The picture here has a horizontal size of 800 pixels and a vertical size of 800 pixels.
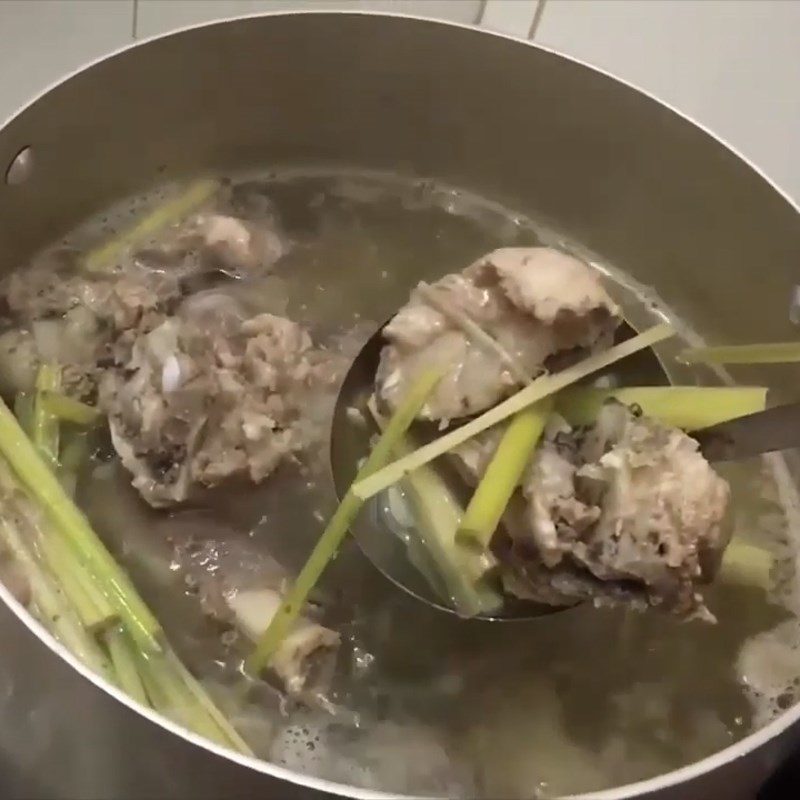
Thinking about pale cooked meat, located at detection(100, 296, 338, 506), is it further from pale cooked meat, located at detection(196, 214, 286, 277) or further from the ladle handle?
the ladle handle

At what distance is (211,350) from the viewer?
723mm

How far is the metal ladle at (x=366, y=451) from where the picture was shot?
27.3 inches

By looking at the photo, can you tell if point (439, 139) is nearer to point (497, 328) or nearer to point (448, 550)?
point (497, 328)

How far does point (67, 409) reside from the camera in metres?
0.71

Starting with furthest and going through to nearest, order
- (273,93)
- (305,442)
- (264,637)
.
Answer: (273,93) < (305,442) < (264,637)

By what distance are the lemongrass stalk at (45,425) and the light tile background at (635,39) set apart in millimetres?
374

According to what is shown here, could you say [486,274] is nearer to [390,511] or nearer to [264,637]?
[390,511]

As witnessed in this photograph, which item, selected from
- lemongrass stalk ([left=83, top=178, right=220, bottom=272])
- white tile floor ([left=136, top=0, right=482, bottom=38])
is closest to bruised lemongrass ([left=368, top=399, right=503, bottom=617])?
lemongrass stalk ([left=83, top=178, right=220, bottom=272])

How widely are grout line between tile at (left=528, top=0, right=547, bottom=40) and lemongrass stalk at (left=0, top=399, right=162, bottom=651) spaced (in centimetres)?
50

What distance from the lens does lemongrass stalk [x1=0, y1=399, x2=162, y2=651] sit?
65cm

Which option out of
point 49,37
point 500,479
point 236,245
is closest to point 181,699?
point 500,479

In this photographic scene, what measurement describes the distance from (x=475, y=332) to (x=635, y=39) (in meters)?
0.40

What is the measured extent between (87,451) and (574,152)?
0.45m

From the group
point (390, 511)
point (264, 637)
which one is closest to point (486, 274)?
point (390, 511)
